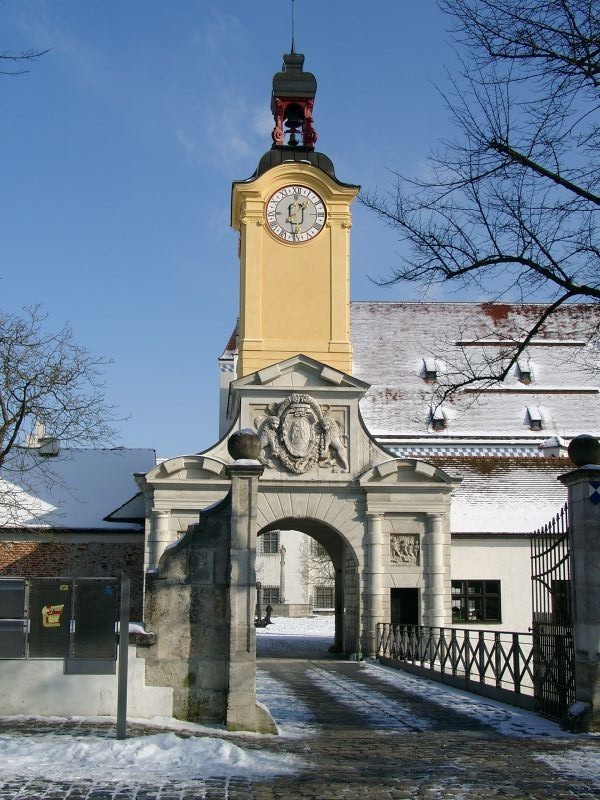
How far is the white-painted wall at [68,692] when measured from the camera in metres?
11.6

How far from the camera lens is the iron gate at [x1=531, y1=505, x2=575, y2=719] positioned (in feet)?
42.1

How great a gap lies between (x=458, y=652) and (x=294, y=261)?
15976 mm

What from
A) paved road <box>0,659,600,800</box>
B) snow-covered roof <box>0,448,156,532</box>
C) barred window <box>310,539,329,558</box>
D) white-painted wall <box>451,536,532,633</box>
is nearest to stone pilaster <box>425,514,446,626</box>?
white-painted wall <box>451,536,532,633</box>

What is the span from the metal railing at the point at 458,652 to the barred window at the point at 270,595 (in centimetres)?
3293

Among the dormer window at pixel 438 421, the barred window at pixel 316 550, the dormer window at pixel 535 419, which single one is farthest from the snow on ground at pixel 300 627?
the dormer window at pixel 535 419

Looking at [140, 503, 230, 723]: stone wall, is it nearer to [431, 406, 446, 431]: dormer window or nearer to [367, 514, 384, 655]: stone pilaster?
[367, 514, 384, 655]: stone pilaster

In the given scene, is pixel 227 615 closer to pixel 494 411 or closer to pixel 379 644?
pixel 379 644

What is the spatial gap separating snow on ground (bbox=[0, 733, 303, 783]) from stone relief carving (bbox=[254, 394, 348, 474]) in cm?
1940

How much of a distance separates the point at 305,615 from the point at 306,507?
1404 inches

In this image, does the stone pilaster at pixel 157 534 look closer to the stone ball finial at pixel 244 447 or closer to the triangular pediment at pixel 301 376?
the triangular pediment at pixel 301 376

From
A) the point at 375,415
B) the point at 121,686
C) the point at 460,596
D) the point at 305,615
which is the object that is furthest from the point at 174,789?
the point at 305,615

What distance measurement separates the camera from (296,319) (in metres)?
32.9

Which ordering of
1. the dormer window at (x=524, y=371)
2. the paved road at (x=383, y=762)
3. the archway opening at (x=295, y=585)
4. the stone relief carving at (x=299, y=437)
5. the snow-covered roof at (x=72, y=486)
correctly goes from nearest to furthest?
the paved road at (x=383, y=762)
the stone relief carving at (x=299, y=437)
the snow-covered roof at (x=72, y=486)
the dormer window at (x=524, y=371)
the archway opening at (x=295, y=585)

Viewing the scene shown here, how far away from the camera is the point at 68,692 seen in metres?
11.7
